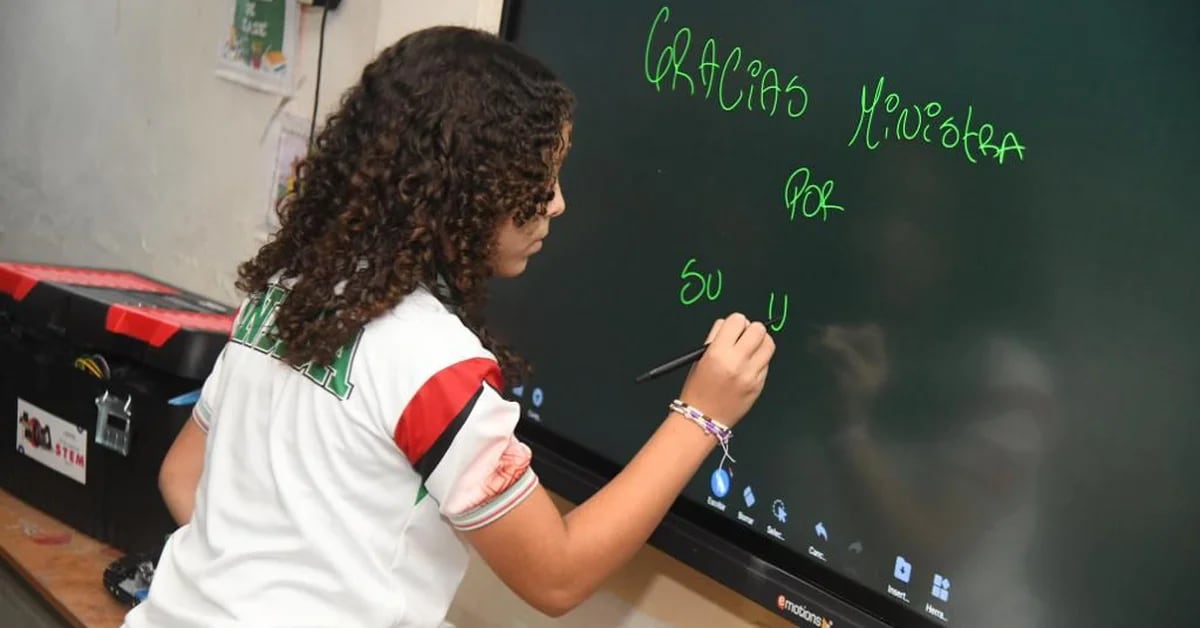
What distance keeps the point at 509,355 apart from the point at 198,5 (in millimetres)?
1439

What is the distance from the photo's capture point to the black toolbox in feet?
5.79

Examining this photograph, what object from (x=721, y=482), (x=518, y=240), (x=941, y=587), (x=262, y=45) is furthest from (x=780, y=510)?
(x=262, y=45)

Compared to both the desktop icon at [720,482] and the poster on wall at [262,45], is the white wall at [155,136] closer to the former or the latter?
the poster on wall at [262,45]

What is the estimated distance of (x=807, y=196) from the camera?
1.30m

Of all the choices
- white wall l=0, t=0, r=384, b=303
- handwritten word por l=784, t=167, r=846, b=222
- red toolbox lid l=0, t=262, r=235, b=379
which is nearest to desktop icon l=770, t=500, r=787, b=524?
handwritten word por l=784, t=167, r=846, b=222

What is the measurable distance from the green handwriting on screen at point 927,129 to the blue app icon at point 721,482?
397mm

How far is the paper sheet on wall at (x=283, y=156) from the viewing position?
2.17 m

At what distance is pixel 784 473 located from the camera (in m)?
1.31

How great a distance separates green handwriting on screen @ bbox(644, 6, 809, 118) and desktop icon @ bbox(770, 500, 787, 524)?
421mm

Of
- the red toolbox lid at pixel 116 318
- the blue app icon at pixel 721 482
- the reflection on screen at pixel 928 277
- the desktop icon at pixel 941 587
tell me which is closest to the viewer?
the reflection on screen at pixel 928 277

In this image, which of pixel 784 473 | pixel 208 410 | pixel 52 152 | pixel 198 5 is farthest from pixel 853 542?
pixel 52 152

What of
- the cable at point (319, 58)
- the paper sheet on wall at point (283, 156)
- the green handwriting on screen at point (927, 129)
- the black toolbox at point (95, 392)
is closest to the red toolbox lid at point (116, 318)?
the black toolbox at point (95, 392)

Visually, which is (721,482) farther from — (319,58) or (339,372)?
(319,58)

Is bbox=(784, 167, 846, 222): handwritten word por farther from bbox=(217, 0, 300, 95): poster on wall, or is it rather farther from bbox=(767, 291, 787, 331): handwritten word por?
bbox=(217, 0, 300, 95): poster on wall
